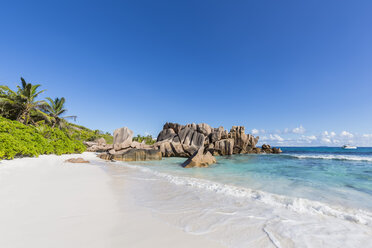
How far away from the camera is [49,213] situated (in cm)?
315

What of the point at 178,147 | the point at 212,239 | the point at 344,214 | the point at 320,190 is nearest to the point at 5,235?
the point at 212,239

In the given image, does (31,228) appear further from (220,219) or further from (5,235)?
(220,219)

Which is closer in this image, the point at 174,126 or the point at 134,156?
the point at 134,156

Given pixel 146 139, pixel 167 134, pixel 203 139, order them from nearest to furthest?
pixel 203 139, pixel 167 134, pixel 146 139

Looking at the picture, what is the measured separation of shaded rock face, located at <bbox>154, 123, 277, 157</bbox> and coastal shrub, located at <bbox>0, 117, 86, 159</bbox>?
47.2ft

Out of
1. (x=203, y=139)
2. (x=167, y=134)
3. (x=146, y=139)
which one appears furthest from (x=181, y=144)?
(x=146, y=139)

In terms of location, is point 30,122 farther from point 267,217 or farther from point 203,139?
point 267,217

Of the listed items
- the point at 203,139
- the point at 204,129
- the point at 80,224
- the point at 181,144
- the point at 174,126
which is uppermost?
the point at 174,126

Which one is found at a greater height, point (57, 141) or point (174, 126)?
point (174, 126)

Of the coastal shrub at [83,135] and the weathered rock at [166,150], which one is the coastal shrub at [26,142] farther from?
the weathered rock at [166,150]

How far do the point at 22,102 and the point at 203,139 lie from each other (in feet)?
99.1

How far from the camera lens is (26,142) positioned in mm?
12188

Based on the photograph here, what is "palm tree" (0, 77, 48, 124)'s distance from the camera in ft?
67.6

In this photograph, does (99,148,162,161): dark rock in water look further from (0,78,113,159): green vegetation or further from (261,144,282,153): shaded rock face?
(261,144,282,153): shaded rock face
